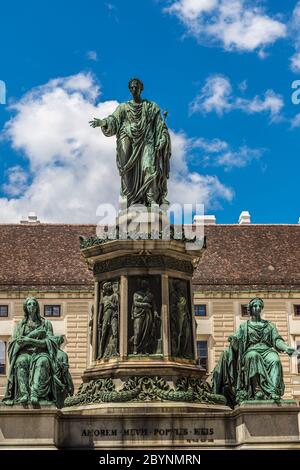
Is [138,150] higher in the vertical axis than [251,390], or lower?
higher

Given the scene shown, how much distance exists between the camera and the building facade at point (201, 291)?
4712 cm

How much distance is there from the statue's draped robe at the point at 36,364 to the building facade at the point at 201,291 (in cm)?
3083

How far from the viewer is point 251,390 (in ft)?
49.0

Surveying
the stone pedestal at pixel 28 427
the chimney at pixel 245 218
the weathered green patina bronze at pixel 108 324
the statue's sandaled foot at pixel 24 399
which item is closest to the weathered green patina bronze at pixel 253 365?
the weathered green patina bronze at pixel 108 324

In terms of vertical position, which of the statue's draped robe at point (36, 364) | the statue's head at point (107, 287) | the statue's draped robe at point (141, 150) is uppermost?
the statue's draped robe at point (141, 150)

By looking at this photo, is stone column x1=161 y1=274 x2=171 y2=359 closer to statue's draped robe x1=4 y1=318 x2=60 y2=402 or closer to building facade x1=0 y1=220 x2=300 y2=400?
statue's draped robe x1=4 y1=318 x2=60 y2=402

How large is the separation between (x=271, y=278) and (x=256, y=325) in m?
33.1

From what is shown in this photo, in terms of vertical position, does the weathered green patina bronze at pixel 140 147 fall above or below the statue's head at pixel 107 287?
above

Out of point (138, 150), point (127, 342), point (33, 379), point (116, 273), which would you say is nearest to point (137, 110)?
point (138, 150)

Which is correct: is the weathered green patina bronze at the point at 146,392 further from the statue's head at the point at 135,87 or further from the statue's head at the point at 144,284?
the statue's head at the point at 135,87

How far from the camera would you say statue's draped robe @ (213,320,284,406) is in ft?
48.6
